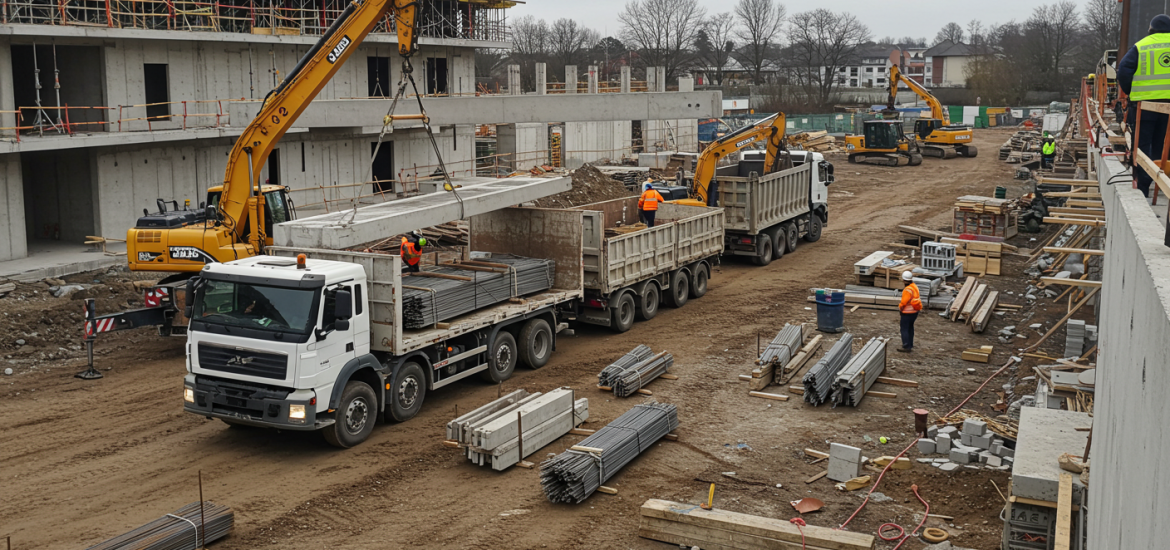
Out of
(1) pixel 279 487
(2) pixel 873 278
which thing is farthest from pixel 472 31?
(1) pixel 279 487

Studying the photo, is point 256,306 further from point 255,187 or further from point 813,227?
point 813,227

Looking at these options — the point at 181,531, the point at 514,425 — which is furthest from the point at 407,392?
the point at 181,531

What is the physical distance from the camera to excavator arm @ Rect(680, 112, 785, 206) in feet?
81.1

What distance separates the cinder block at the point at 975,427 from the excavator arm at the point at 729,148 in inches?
476

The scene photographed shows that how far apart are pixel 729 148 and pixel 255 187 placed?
12.1 metres

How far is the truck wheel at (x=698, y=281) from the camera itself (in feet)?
71.0

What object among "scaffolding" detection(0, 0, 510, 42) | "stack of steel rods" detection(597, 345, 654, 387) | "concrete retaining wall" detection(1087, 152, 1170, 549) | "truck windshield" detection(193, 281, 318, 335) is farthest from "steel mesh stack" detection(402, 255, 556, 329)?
"scaffolding" detection(0, 0, 510, 42)

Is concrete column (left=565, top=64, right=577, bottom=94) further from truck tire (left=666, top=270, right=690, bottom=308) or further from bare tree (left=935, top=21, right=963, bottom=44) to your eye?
bare tree (left=935, top=21, right=963, bottom=44)

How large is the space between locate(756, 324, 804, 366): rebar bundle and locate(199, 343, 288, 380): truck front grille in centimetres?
761

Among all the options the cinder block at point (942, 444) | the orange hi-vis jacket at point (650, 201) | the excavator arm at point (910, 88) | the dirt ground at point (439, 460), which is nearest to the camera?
the dirt ground at point (439, 460)

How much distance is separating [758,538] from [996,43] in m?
141

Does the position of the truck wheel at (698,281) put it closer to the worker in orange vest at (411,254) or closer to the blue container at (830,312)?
the blue container at (830,312)

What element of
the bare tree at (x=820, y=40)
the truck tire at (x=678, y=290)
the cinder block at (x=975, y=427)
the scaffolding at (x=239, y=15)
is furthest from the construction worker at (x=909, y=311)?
the bare tree at (x=820, y=40)

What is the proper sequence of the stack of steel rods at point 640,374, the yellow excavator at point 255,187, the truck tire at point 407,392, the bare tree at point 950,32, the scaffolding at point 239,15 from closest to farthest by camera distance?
the truck tire at point 407,392
the stack of steel rods at point 640,374
the yellow excavator at point 255,187
the scaffolding at point 239,15
the bare tree at point 950,32
